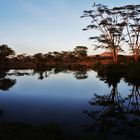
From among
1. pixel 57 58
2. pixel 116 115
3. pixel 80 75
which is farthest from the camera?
pixel 57 58

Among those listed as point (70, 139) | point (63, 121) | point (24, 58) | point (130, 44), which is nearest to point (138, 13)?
point (130, 44)

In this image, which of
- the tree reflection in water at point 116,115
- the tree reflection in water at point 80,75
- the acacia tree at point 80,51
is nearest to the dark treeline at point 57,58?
the acacia tree at point 80,51

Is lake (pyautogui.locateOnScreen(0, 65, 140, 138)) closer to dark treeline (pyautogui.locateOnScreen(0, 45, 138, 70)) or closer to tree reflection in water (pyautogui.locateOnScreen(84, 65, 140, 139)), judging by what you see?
tree reflection in water (pyautogui.locateOnScreen(84, 65, 140, 139))

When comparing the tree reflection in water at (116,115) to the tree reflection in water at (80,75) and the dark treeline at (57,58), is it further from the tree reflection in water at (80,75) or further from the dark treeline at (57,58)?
the dark treeline at (57,58)

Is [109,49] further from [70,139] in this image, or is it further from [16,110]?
[70,139]

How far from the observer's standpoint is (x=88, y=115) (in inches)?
564

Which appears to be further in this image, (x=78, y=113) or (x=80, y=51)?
(x=80, y=51)

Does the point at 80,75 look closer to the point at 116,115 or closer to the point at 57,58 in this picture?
the point at 116,115

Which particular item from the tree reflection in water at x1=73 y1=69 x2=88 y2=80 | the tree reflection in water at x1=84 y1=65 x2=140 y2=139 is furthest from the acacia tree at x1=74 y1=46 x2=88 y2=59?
the tree reflection in water at x1=84 y1=65 x2=140 y2=139

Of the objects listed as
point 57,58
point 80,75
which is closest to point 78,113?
point 80,75

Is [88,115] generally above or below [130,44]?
below

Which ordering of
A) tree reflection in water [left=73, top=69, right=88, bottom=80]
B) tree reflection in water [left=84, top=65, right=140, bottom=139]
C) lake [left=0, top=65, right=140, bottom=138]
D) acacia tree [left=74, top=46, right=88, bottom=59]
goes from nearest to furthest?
1. tree reflection in water [left=84, top=65, right=140, bottom=139]
2. lake [left=0, top=65, right=140, bottom=138]
3. tree reflection in water [left=73, top=69, right=88, bottom=80]
4. acacia tree [left=74, top=46, right=88, bottom=59]

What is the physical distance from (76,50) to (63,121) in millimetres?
94200

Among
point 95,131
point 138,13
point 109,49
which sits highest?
point 138,13
